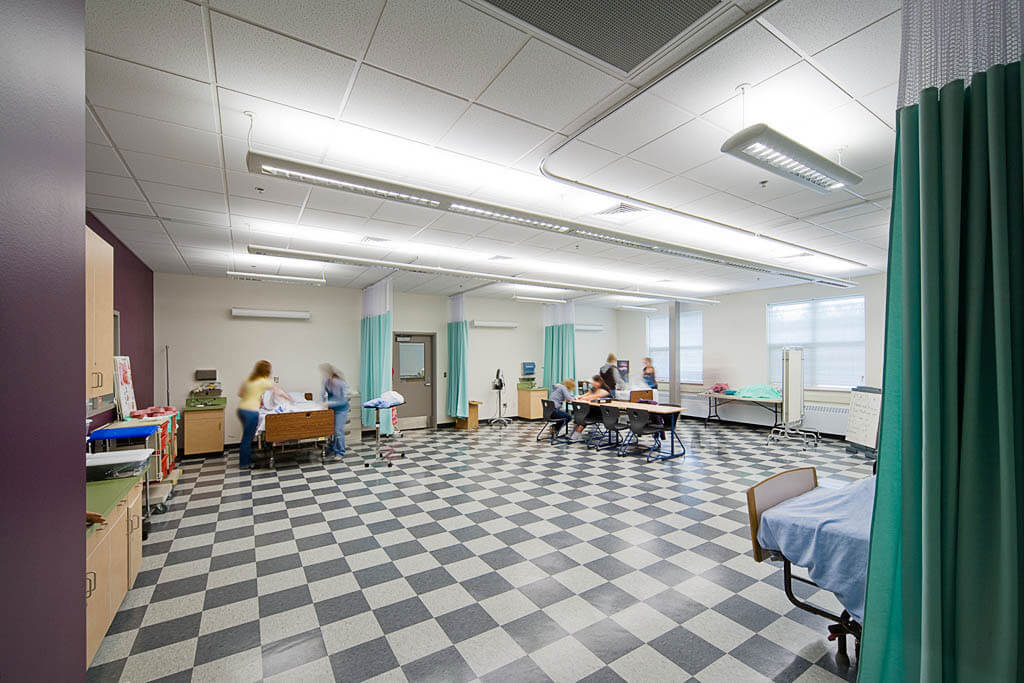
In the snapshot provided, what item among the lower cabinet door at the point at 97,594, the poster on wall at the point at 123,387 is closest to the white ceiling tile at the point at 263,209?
the poster on wall at the point at 123,387

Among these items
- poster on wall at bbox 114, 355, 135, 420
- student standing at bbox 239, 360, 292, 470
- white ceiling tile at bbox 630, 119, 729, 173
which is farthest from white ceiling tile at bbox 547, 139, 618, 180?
student standing at bbox 239, 360, 292, 470

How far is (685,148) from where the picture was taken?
9.96 feet

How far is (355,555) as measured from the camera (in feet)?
11.7

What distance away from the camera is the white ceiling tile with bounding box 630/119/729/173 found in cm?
281

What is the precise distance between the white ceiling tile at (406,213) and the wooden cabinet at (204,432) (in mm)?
5160

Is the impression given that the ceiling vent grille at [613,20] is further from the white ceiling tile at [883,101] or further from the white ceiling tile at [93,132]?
the white ceiling tile at [93,132]

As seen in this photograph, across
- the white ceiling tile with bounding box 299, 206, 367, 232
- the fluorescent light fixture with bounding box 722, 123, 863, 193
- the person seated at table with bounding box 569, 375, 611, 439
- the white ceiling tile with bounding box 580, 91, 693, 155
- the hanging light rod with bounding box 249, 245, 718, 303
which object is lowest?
the person seated at table with bounding box 569, 375, 611, 439

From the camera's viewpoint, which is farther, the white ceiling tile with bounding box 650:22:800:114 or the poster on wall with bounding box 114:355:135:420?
the poster on wall with bounding box 114:355:135:420

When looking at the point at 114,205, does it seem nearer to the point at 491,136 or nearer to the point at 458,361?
the point at 491,136

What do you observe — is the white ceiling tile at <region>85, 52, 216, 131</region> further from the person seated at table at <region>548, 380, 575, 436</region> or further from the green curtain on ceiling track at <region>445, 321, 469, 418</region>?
the green curtain on ceiling track at <region>445, 321, 469, 418</region>

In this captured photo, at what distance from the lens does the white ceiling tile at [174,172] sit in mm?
3139

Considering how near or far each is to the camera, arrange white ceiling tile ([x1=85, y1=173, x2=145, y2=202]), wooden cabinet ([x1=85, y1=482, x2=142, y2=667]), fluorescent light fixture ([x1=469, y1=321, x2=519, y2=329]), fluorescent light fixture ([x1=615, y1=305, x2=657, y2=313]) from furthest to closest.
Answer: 1. fluorescent light fixture ([x1=615, y1=305, x2=657, y2=313])
2. fluorescent light fixture ([x1=469, y1=321, x2=519, y2=329])
3. white ceiling tile ([x1=85, y1=173, x2=145, y2=202])
4. wooden cabinet ([x1=85, y1=482, x2=142, y2=667])

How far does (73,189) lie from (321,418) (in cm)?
605

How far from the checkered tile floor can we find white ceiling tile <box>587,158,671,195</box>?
3118mm
